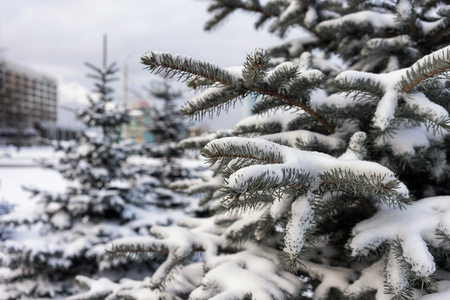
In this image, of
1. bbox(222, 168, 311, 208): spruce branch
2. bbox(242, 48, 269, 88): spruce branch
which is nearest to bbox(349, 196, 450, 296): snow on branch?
bbox(222, 168, 311, 208): spruce branch

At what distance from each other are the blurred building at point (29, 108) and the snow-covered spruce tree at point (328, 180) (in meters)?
29.8

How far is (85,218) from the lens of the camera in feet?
12.8

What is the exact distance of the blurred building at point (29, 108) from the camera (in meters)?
27.8

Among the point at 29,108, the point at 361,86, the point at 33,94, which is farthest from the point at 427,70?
the point at 33,94

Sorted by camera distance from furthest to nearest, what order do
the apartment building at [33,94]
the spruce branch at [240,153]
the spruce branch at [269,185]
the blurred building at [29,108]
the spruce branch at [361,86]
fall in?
the apartment building at [33,94] → the blurred building at [29,108] → the spruce branch at [361,86] → the spruce branch at [240,153] → the spruce branch at [269,185]

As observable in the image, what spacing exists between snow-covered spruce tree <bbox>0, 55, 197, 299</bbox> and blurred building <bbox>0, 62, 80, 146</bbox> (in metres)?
26.4

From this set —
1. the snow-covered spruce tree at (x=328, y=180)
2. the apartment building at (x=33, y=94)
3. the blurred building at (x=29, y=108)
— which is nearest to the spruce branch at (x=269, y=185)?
the snow-covered spruce tree at (x=328, y=180)

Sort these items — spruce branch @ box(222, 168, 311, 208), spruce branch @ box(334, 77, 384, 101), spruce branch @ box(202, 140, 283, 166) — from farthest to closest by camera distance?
spruce branch @ box(334, 77, 384, 101)
spruce branch @ box(202, 140, 283, 166)
spruce branch @ box(222, 168, 311, 208)

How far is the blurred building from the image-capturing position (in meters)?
27.8

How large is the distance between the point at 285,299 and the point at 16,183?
13.0m

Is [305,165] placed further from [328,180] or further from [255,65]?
[255,65]

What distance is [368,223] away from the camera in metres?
1.05

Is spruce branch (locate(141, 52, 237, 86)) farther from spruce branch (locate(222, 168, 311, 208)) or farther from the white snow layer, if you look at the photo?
spruce branch (locate(222, 168, 311, 208))

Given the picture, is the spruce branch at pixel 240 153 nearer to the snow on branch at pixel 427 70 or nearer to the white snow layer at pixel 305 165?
the white snow layer at pixel 305 165
